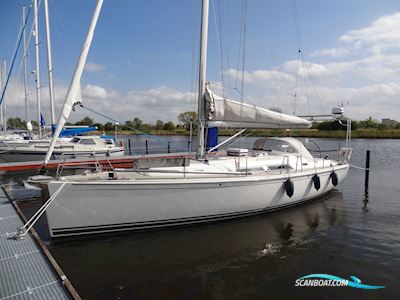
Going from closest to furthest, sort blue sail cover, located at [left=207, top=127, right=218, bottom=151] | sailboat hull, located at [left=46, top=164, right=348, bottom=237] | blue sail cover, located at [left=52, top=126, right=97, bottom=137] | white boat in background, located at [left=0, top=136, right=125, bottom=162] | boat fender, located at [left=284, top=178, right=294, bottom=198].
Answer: sailboat hull, located at [left=46, top=164, right=348, bottom=237] < boat fender, located at [left=284, top=178, right=294, bottom=198] < blue sail cover, located at [left=207, top=127, right=218, bottom=151] < blue sail cover, located at [left=52, top=126, right=97, bottom=137] < white boat in background, located at [left=0, top=136, right=125, bottom=162]

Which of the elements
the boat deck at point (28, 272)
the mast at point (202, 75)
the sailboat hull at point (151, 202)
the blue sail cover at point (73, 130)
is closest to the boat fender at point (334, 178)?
the sailboat hull at point (151, 202)

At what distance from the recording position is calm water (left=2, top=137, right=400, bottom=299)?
4.98 metres

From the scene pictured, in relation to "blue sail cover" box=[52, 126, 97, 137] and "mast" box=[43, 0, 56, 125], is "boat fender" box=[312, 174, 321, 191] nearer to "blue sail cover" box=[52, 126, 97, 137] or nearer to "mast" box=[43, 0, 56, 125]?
"blue sail cover" box=[52, 126, 97, 137]

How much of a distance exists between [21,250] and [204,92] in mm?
5849

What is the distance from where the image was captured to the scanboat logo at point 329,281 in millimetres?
5211

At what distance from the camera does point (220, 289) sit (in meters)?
5.00

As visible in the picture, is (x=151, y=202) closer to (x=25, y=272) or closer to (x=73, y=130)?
(x=25, y=272)

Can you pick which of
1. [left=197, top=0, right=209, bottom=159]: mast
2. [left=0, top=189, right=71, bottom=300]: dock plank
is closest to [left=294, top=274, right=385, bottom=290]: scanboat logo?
[left=0, top=189, right=71, bottom=300]: dock plank

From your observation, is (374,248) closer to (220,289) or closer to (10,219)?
(220,289)

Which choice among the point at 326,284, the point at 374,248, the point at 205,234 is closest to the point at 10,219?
the point at 205,234

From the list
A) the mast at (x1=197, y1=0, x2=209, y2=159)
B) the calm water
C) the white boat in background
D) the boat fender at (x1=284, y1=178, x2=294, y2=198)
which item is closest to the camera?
the calm water

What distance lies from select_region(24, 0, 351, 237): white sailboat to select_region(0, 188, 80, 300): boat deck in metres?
0.81

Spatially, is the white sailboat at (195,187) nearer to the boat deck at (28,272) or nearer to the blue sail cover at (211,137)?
the blue sail cover at (211,137)

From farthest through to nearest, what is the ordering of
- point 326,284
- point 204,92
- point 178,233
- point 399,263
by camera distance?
point 204,92 → point 178,233 → point 399,263 → point 326,284
